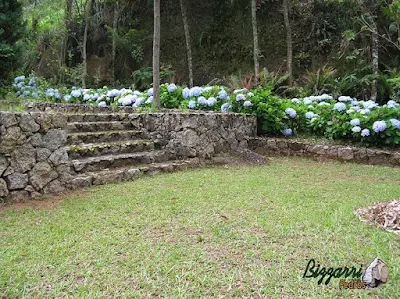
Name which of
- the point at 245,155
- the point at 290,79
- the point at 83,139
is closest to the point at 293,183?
the point at 245,155

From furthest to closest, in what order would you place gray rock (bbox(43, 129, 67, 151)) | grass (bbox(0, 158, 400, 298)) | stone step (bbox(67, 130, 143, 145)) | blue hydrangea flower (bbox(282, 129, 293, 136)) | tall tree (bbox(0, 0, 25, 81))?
1. tall tree (bbox(0, 0, 25, 81))
2. blue hydrangea flower (bbox(282, 129, 293, 136))
3. stone step (bbox(67, 130, 143, 145))
4. gray rock (bbox(43, 129, 67, 151))
5. grass (bbox(0, 158, 400, 298))

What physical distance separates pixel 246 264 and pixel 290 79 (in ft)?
28.1

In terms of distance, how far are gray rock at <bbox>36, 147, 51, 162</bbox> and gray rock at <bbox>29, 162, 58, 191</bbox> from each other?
2.0 inches

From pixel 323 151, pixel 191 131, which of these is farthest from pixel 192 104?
pixel 323 151

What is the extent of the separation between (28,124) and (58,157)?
49 centimetres

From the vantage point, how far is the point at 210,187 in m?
4.51

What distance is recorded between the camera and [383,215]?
3.22 metres

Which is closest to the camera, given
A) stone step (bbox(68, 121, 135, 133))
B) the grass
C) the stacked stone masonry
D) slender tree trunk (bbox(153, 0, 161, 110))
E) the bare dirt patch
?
the grass

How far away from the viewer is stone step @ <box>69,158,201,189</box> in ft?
14.7

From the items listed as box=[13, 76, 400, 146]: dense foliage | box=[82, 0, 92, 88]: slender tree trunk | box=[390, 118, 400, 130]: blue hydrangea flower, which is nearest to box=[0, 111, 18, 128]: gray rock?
box=[13, 76, 400, 146]: dense foliage

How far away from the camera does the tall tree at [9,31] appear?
9.90 metres

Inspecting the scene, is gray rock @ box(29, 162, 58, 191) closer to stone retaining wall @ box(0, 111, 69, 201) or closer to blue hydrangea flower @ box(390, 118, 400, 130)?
stone retaining wall @ box(0, 111, 69, 201)

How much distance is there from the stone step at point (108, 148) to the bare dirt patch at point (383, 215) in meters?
3.28

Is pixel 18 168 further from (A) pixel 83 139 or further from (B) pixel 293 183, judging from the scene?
(B) pixel 293 183
